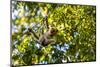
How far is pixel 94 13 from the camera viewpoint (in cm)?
277

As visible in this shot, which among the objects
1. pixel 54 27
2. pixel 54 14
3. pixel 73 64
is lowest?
pixel 73 64

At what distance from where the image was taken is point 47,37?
2527mm

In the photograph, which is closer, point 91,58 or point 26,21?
point 26,21

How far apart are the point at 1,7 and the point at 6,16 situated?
0.12 m

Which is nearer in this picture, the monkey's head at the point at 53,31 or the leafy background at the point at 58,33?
the leafy background at the point at 58,33

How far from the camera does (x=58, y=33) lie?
8.46ft

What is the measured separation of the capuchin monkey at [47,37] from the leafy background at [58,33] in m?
0.04

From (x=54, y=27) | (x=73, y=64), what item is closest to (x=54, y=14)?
(x=54, y=27)

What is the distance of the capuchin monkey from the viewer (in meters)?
2.50

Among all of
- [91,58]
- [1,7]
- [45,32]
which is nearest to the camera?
[1,7]

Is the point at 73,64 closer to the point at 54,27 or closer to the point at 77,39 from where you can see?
the point at 77,39

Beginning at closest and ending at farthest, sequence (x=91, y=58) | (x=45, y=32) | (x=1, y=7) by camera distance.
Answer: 1. (x=1, y=7)
2. (x=45, y=32)
3. (x=91, y=58)

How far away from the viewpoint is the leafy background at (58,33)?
2.41 meters

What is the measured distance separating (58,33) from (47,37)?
16 centimetres
